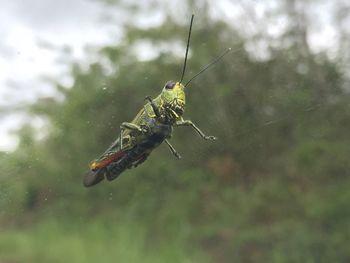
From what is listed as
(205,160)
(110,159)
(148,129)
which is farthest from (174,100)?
(205,160)

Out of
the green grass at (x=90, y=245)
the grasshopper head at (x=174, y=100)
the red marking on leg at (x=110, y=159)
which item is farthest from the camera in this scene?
the green grass at (x=90, y=245)

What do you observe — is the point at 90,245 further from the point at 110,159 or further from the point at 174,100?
the point at 174,100

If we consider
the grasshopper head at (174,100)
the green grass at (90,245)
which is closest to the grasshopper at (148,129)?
the grasshopper head at (174,100)

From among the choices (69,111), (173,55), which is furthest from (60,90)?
(173,55)

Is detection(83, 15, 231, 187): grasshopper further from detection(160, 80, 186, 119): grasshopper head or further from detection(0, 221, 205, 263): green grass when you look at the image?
detection(0, 221, 205, 263): green grass

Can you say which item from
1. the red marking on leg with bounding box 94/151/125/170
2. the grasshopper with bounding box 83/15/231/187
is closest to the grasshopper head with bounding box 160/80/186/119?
the grasshopper with bounding box 83/15/231/187

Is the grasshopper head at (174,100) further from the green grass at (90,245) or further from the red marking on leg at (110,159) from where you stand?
the green grass at (90,245)

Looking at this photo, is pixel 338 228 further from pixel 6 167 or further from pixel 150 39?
pixel 6 167

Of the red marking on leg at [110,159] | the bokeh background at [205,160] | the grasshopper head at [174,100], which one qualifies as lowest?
the grasshopper head at [174,100]
